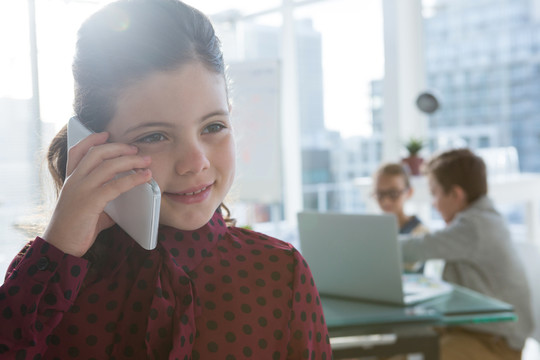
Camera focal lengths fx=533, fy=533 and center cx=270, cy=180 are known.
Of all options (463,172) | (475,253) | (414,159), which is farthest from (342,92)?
(475,253)

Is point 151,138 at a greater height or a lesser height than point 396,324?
greater

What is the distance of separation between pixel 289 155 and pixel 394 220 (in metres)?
4.31

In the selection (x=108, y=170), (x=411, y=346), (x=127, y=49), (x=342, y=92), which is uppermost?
(x=342, y=92)

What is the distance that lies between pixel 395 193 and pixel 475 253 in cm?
79

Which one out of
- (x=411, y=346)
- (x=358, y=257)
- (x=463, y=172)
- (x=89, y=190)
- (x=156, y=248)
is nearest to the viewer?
(x=89, y=190)

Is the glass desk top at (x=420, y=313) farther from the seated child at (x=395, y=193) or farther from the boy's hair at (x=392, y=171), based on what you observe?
the boy's hair at (x=392, y=171)

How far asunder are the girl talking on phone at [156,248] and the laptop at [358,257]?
0.88 m

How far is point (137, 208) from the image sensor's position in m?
0.78

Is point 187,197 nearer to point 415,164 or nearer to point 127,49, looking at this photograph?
point 127,49

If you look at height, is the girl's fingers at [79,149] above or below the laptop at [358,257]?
above

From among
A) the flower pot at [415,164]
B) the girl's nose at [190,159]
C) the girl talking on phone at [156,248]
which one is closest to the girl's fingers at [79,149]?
the girl talking on phone at [156,248]

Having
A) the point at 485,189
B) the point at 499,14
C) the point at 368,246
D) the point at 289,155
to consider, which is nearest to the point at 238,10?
the point at 289,155

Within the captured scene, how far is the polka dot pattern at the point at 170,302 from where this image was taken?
2.43ft

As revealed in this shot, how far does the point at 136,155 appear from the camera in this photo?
78cm
